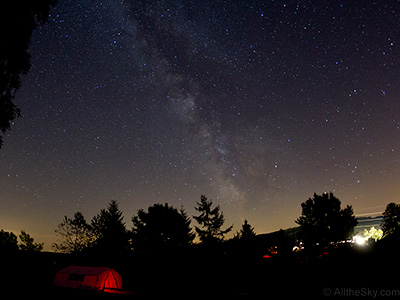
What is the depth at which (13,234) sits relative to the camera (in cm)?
6222

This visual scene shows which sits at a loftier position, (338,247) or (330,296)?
(338,247)

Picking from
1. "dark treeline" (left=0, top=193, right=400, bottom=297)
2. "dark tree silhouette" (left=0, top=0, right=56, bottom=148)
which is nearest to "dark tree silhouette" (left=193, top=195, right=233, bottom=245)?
"dark treeline" (left=0, top=193, right=400, bottom=297)

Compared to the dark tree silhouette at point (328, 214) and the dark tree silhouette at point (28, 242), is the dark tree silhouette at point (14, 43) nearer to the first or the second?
the dark tree silhouette at point (328, 214)

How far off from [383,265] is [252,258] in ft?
10.4

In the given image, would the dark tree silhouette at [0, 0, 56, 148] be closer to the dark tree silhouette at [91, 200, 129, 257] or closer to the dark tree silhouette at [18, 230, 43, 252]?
the dark tree silhouette at [91, 200, 129, 257]

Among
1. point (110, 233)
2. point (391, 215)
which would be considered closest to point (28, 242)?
point (110, 233)

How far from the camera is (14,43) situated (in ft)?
20.9

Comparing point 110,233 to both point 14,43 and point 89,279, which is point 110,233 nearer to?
point 89,279

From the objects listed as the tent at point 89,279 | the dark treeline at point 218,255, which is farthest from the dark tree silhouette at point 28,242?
the tent at point 89,279

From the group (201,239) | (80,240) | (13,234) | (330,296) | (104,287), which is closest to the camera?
(330,296)

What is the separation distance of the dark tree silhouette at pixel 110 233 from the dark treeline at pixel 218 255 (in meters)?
0.19

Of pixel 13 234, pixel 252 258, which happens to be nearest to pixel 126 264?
pixel 252 258

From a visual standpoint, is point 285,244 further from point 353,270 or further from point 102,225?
point 102,225

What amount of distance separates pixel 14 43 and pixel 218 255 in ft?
46.4
